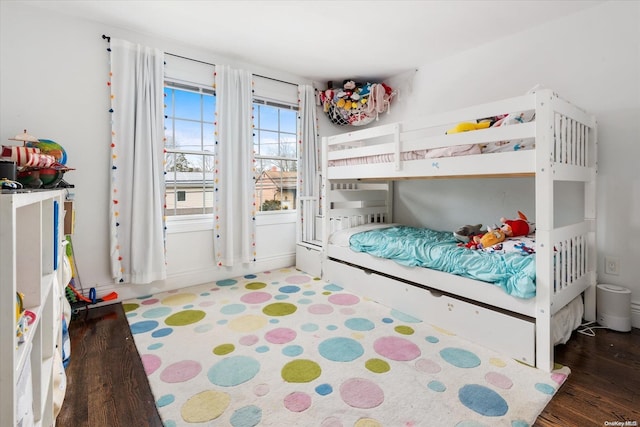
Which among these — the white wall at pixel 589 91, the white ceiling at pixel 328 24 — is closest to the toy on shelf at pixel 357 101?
the white ceiling at pixel 328 24

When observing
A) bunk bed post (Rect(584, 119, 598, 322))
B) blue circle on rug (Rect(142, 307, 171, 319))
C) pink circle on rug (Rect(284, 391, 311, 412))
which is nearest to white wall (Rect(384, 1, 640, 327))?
bunk bed post (Rect(584, 119, 598, 322))

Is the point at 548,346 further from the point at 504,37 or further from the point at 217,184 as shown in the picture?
the point at 217,184

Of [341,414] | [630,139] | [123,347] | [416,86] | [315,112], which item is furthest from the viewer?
[315,112]

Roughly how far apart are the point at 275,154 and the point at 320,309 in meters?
1.99

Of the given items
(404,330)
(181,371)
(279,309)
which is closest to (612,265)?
(404,330)

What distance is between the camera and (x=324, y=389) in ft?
5.04

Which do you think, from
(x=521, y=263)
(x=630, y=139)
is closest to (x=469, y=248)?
(x=521, y=263)

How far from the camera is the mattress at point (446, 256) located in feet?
5.89

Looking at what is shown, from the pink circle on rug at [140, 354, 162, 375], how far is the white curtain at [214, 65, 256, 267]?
1.44 m

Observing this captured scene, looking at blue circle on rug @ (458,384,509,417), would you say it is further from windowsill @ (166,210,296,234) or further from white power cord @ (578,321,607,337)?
windowsill @ (166,210,296,234)

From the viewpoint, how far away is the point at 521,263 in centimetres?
182

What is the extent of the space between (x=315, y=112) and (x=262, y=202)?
1285 millimetres

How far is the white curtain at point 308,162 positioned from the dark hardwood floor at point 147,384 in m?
2.18

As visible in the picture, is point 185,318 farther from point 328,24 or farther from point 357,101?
point 357,101
